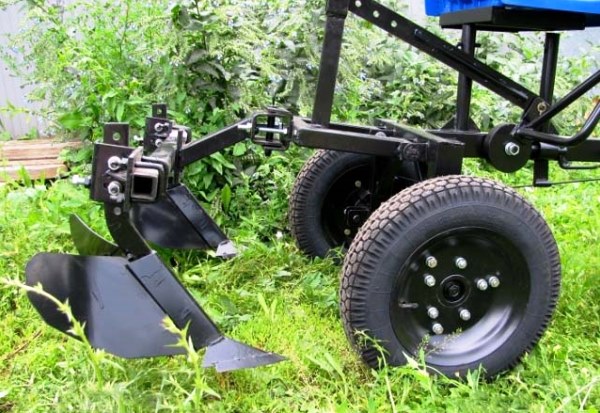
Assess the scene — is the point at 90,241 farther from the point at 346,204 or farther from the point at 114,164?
the point at 346,204

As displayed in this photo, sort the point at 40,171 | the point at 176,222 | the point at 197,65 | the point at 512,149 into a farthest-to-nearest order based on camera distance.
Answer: the point at 40,171
the point at 197,65
the point at 176,222
the point at 512,149

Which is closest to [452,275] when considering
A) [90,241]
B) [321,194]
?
[321,194]

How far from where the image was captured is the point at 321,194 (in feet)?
8.39

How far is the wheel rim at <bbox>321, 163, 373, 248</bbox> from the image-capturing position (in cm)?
256

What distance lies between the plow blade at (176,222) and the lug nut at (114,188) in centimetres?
86

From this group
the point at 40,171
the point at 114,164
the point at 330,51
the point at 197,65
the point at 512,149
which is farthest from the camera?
the point at 40,171

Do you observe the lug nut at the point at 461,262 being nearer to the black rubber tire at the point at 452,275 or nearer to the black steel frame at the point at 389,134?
the black rubber tire at the point at 452,275

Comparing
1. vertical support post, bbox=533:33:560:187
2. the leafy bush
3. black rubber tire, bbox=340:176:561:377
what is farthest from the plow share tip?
the leafy bush

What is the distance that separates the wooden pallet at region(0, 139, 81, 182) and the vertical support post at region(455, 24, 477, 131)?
213 centimetres

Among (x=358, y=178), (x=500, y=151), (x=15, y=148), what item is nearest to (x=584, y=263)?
(x=500, y=151)

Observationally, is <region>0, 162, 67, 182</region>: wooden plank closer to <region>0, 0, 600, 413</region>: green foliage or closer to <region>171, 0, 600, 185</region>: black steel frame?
<region>0, 0, 600, 413</region>: green foliage

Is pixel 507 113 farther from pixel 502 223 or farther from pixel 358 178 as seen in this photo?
pixel 502 223

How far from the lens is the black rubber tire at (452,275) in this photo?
1662 mm

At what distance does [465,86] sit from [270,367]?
1.25 meters
